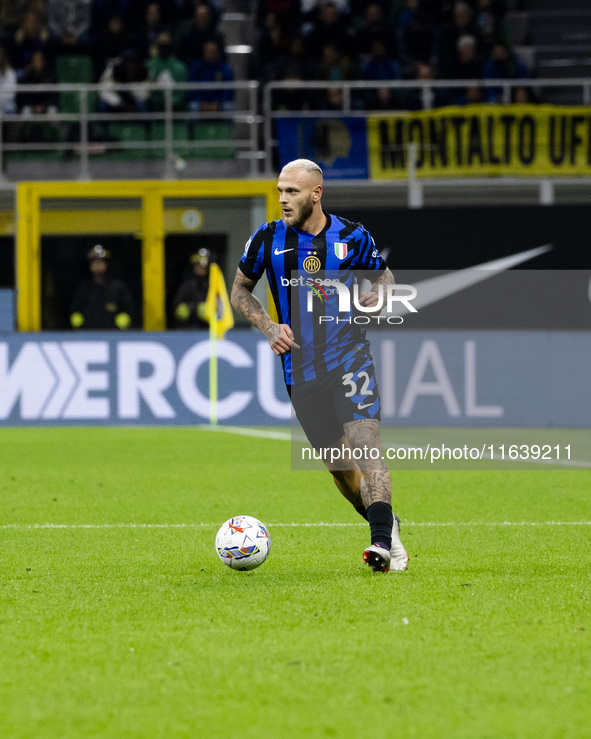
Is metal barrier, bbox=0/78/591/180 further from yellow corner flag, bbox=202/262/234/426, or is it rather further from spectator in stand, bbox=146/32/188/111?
yellow corner flag, bbox=202/262/234/426

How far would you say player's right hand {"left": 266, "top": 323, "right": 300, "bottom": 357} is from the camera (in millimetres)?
6051

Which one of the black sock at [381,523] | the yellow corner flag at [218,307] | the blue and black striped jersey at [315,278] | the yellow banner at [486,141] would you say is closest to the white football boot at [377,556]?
the black sock at [381,523]

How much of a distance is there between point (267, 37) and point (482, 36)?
3.60m

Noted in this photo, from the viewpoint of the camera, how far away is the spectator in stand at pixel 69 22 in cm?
2120

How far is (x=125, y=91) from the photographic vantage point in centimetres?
1958

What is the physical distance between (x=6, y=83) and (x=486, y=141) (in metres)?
7.77

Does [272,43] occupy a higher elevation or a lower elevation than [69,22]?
lower

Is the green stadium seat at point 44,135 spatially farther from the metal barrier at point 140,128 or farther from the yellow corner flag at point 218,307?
the yellow corner flag at point 218,307

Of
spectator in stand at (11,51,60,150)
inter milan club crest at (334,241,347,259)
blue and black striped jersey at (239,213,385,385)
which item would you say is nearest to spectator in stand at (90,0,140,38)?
spectator in stand at (11,51,60,150)

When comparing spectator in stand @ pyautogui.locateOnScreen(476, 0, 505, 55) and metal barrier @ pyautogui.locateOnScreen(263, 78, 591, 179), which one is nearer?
metal barrier @ pyautogui.locateOnScreen(263, 78, 591, 179)

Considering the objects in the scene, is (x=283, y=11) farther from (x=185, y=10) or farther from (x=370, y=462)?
(x=370, y=462)

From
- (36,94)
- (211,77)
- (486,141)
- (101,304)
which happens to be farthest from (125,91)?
(486,141)

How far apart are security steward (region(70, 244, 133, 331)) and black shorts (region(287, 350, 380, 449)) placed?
11978 millimetres

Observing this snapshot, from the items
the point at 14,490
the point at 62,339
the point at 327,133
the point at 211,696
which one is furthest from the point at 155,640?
the point at 327,133
